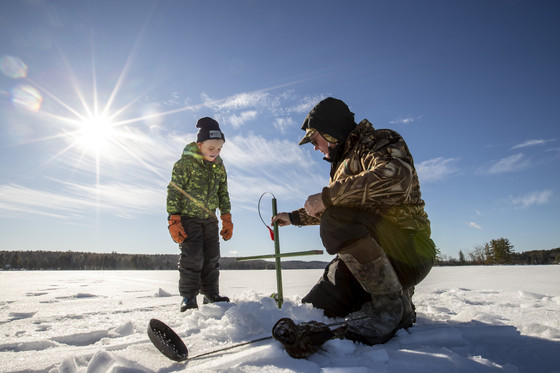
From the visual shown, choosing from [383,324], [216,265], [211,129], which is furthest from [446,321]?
[211,129]

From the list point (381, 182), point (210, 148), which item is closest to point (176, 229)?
point (210, 148)

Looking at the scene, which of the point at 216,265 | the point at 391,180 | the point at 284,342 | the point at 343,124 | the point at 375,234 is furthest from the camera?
the point at 216,265

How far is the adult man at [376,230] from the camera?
5.49 ft

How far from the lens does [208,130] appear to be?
375 centimetres

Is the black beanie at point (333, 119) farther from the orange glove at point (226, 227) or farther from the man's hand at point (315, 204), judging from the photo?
the orange glove at point (226, 227)

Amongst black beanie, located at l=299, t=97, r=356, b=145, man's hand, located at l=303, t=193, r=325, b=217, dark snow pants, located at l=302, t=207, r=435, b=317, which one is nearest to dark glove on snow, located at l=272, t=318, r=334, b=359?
dark snow pants, located at l=302, t=207, r=435, b=317

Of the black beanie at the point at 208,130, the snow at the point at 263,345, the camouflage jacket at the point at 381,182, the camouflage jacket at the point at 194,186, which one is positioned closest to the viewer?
the snow at the point at 263,345

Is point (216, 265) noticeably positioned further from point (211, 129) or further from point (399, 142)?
point (399, 142)

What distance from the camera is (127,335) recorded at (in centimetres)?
192

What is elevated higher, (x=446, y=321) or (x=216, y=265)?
(x=216, y=265)

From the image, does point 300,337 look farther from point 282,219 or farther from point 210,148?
point 210,148

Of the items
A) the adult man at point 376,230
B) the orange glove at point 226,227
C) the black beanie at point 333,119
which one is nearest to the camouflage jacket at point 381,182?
the adult man at point 376,230

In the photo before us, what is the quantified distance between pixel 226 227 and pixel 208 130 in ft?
4.32

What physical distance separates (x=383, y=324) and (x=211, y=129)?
302 centimetres
